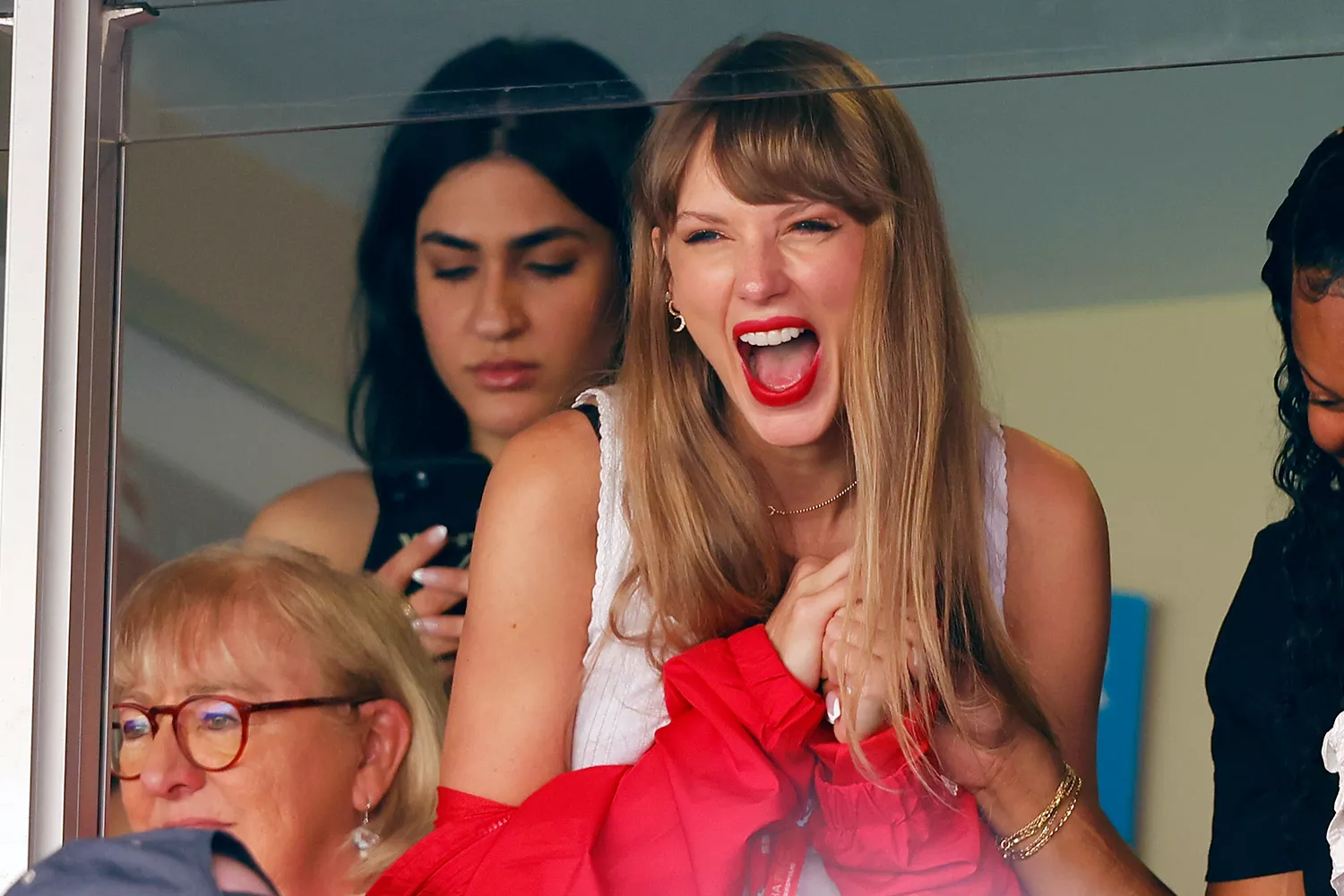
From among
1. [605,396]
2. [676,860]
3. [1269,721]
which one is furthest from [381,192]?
[1269,721]

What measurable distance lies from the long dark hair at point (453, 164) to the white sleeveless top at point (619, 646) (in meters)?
0.23

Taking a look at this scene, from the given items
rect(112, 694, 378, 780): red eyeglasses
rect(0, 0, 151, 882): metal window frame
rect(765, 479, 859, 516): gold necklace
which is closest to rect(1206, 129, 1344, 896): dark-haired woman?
rect(765, 479, 859, 516): gold necklace

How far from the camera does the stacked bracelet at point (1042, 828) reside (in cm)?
173

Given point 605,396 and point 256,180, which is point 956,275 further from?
point 256,180

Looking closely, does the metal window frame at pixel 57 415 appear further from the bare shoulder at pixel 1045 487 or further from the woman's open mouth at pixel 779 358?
the bare shoulder at pixel 1045 487

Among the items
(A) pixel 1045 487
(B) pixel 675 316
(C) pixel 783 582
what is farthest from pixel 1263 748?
(B) pixel 675 316

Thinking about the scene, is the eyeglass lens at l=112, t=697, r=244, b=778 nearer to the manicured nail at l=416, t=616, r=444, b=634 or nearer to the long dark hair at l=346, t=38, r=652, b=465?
the manicured nail at l=416, t=616, r=444, b=634

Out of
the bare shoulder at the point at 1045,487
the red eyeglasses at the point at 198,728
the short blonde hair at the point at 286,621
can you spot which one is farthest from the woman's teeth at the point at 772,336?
the red eyeglasses at the point at 198,728

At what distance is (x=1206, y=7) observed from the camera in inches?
68.9

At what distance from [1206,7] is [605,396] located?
85 cm

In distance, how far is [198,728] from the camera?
195cm

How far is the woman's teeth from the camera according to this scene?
1840 millimetres

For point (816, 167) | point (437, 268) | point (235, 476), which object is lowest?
point (235, 476)

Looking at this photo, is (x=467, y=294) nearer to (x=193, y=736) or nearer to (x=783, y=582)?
(x=783, y=582)
